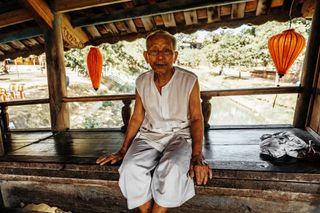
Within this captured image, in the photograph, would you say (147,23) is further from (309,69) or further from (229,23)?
(309,69)

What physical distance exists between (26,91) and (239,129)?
51.2ft

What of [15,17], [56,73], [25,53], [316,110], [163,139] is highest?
[15,17]

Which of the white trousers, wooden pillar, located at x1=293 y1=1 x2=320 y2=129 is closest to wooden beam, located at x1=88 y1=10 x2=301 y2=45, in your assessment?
wooden pillar, located at x1=293 y1=1 x2=320 y2=129

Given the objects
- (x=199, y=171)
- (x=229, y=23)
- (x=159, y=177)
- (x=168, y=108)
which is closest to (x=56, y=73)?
(x=168, y=108)

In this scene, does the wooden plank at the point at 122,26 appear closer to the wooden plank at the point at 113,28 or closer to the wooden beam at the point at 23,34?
the wooden plank at the point at 113,28

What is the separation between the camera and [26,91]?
Result: 14.4 m

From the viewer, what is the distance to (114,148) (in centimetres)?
283

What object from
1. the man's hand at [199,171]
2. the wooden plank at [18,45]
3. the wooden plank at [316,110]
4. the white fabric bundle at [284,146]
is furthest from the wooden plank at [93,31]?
the wooden plank at [316,110]

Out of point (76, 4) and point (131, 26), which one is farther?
point (131, 26)

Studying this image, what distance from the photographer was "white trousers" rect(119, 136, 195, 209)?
1646 mm

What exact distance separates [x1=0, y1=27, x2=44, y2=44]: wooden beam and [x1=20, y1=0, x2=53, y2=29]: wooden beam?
0.31 metres

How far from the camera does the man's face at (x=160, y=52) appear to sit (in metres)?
1.91

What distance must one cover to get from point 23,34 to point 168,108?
349cm

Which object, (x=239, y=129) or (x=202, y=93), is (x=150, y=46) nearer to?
(x=202, y=93)
